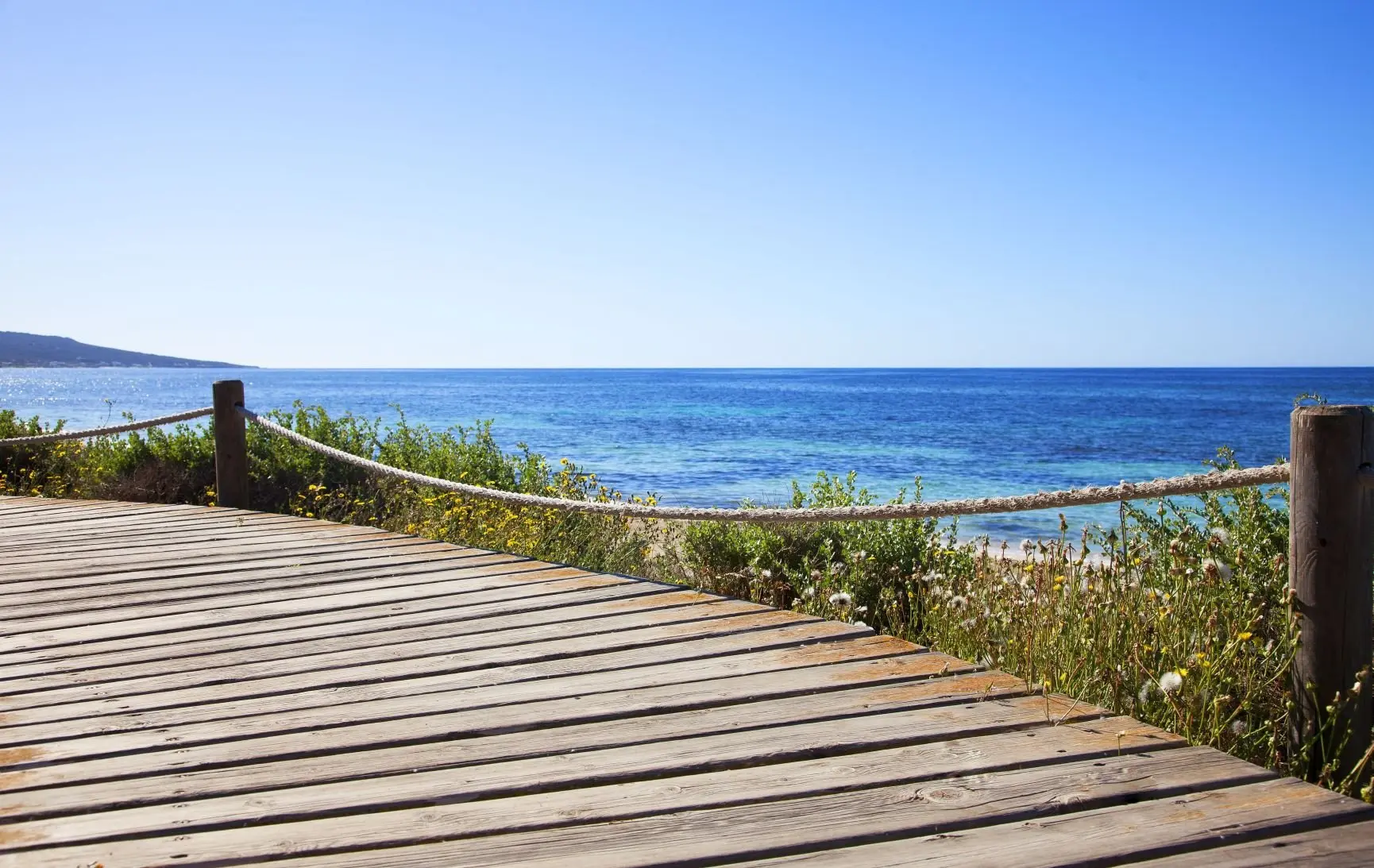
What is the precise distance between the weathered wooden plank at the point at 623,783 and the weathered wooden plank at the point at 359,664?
92 cm

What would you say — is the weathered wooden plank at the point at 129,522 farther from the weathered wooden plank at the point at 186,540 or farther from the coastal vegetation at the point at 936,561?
the coastal vegetation at the point at 936,561

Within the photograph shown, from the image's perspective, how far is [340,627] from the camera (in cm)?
417

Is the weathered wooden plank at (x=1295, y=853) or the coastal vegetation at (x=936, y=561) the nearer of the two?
the weathered wooden plank at (x=1295, y=853)

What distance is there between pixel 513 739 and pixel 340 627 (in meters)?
1.63

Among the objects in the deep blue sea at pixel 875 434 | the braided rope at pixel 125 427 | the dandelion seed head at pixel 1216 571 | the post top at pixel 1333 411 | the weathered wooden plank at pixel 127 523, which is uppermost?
the post top at pixel 1333 411

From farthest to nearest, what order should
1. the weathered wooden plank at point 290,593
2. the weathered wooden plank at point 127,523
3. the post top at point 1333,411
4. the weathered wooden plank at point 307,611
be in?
the weathered wooden plank at point 127,523, the weathered wooden plank at point 290,593, the weathered wooden plank at point 307,611, the post top at point 1333,411

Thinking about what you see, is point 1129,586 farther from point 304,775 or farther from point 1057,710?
point 304,775

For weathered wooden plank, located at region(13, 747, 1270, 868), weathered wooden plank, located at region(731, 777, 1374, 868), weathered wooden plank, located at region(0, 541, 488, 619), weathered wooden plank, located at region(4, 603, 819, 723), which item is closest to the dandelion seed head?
weathered wooden plank, located at region(13, 747, 1270, 868)

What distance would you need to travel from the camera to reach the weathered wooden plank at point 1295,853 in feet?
6.89

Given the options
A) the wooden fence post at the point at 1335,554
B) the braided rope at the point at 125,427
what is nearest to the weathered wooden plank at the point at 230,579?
the braided rope at the point at 125,427

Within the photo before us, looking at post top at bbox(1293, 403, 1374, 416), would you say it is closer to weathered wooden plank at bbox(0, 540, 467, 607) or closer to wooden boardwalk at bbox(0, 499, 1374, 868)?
wooden boardwalk at bbox(0, 499, 1374, 868)

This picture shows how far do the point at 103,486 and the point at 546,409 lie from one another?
5332 cm

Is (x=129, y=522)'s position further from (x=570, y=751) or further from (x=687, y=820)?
(x=687, y=820)

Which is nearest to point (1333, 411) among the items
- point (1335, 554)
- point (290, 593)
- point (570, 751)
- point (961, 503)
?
point (1335, 554)
